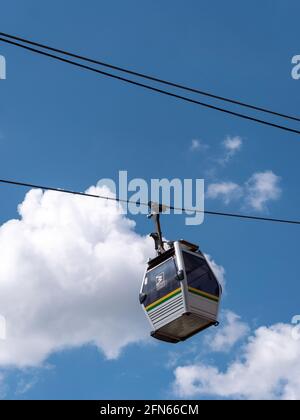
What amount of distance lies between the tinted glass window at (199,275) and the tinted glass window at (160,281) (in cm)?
29

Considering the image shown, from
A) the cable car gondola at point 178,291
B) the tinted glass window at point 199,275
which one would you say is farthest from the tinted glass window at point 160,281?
the tinted glass window at point 199,275

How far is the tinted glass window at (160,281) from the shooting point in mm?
13920

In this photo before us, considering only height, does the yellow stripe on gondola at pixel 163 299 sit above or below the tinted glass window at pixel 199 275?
below

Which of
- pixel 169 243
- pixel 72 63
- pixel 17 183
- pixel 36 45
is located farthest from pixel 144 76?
pixel 169 243

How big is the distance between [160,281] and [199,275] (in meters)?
0.84

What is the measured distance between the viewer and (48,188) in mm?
12508

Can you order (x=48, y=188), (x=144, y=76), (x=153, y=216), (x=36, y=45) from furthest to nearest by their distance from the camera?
(x=153, y=216)
(x=48, y=188)
(x=144, y=76)
(x=36, y=45)

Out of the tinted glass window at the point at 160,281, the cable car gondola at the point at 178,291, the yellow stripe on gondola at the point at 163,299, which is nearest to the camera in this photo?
the cable car gondola at the point at 178,291

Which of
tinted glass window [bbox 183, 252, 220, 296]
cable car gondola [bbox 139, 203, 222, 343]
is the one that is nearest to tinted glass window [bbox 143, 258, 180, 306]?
cable car gondola [bbox 139, 203, 222, 343]

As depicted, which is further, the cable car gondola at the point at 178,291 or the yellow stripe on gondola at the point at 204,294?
the yellow stripe on gondola at the point at 204,294

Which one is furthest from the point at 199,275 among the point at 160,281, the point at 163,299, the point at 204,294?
the point at 163,299

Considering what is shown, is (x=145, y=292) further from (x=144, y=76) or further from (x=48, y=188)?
(x=144, y=76)

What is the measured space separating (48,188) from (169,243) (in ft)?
11.3

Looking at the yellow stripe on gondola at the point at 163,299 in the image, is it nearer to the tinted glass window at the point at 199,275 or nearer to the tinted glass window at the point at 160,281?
the tinted glass window at the point at 160,281
